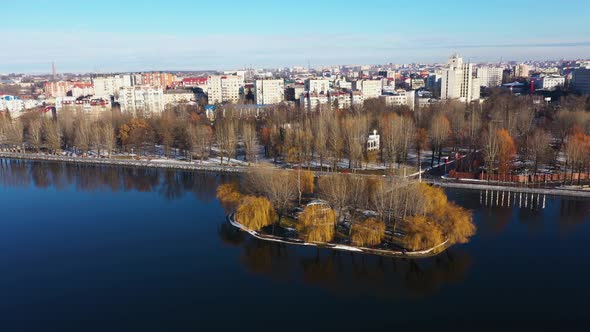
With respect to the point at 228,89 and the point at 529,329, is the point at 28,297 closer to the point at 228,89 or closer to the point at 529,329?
the point at 529,329

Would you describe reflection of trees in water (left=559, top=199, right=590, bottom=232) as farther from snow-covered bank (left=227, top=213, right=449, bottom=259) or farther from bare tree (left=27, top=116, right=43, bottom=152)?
bare tree (left=27, top=116, right=43, bottom=152)

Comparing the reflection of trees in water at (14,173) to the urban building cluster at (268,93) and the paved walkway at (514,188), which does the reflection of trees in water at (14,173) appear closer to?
the urban building cluster at (268,93)

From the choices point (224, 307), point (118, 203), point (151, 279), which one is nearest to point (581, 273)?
point (224, 307)

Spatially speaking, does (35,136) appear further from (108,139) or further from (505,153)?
(505,153)

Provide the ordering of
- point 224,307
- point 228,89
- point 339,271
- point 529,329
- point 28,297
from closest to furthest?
1. point 529,329
2. point 224,307
3. point 28,297
4. point 339,271
5. point 228,89

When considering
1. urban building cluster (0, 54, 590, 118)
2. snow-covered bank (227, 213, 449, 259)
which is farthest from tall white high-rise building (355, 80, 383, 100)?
snow-covered bank (227, 213, 449, 259)

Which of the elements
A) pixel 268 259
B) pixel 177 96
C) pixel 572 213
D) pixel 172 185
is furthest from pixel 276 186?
pixel 177 96
